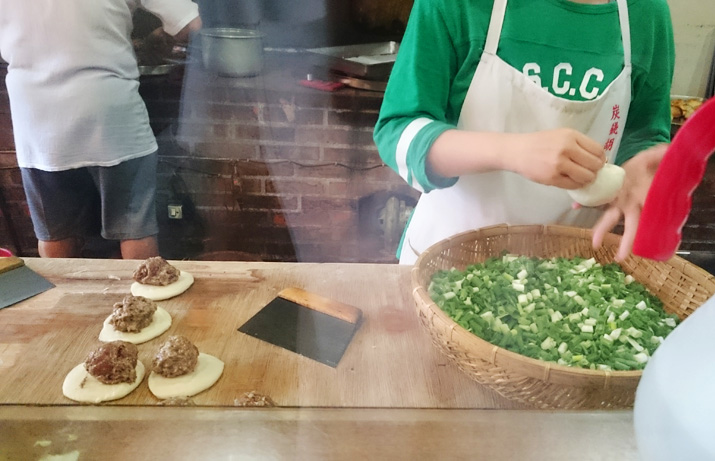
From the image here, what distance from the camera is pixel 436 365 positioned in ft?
1.88

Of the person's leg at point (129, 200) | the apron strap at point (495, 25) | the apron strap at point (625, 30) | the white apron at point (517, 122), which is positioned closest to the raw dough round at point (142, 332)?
the person's leg at point (129, 200)

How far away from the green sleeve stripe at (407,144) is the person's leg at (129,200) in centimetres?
30

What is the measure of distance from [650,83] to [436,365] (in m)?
0.47

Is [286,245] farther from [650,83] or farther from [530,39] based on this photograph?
[650,83]

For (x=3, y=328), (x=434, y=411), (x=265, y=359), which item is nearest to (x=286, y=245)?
(x=265, y=359)

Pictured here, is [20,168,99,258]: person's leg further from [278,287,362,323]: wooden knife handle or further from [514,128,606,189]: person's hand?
[514,128,606,189]: person's hand

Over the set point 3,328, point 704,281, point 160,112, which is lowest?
point 3,328

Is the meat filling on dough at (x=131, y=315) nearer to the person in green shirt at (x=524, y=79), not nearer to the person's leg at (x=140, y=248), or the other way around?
the person's leg at (x=140, y=248)

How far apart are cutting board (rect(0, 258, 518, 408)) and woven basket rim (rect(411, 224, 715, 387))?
83 millimetres

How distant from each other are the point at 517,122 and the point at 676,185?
0.40 metres

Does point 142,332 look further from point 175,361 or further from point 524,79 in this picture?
point 524,79

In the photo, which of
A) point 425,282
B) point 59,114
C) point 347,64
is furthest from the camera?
point 347,64

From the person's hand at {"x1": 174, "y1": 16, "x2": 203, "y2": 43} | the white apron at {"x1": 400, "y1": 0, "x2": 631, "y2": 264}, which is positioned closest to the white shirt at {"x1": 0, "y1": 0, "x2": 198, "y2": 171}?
the person's hand at {"x1": 174, "y1": 16, "x2": 203, "y2": 43}

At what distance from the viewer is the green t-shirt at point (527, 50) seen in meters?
0.61
